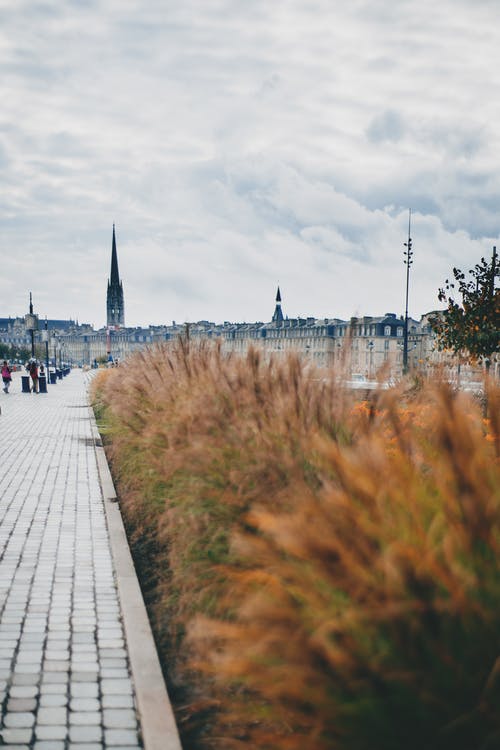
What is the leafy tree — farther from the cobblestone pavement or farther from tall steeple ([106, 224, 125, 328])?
tall steeple ([106, 224, 125, 328])

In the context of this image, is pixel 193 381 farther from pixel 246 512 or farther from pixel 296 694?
pixel 296 694

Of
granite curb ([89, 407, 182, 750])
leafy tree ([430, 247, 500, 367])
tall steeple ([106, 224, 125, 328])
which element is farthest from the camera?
tall steeple ([106, 224, 125, 328])

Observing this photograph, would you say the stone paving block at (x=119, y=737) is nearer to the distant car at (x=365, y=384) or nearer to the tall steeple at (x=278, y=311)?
the distant car at (x=365, y=384)

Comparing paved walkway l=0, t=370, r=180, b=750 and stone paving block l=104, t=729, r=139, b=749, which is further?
paved walkway l=0, t=370, r=180, b=750

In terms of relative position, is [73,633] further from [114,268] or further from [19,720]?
[114,268]

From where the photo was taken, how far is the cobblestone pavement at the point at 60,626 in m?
3.34

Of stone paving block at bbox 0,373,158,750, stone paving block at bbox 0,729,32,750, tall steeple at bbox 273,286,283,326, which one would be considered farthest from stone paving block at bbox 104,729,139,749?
tall steeple at bbox 273,286,283,326

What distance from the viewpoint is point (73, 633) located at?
4457mm

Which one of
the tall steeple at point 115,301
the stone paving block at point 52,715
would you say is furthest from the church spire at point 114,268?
the stone paving block at point 52,715

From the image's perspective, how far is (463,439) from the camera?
2.06 meters

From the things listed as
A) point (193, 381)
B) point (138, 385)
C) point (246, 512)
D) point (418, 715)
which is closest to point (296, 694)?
point (418, 715)

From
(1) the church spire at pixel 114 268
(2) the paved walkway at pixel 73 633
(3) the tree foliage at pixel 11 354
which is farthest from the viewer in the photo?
(1) the church spire at pixel 114 268

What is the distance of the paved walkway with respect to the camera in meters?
3.30

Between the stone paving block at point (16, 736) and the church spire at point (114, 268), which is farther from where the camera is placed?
the church spire at point (114, 268)
